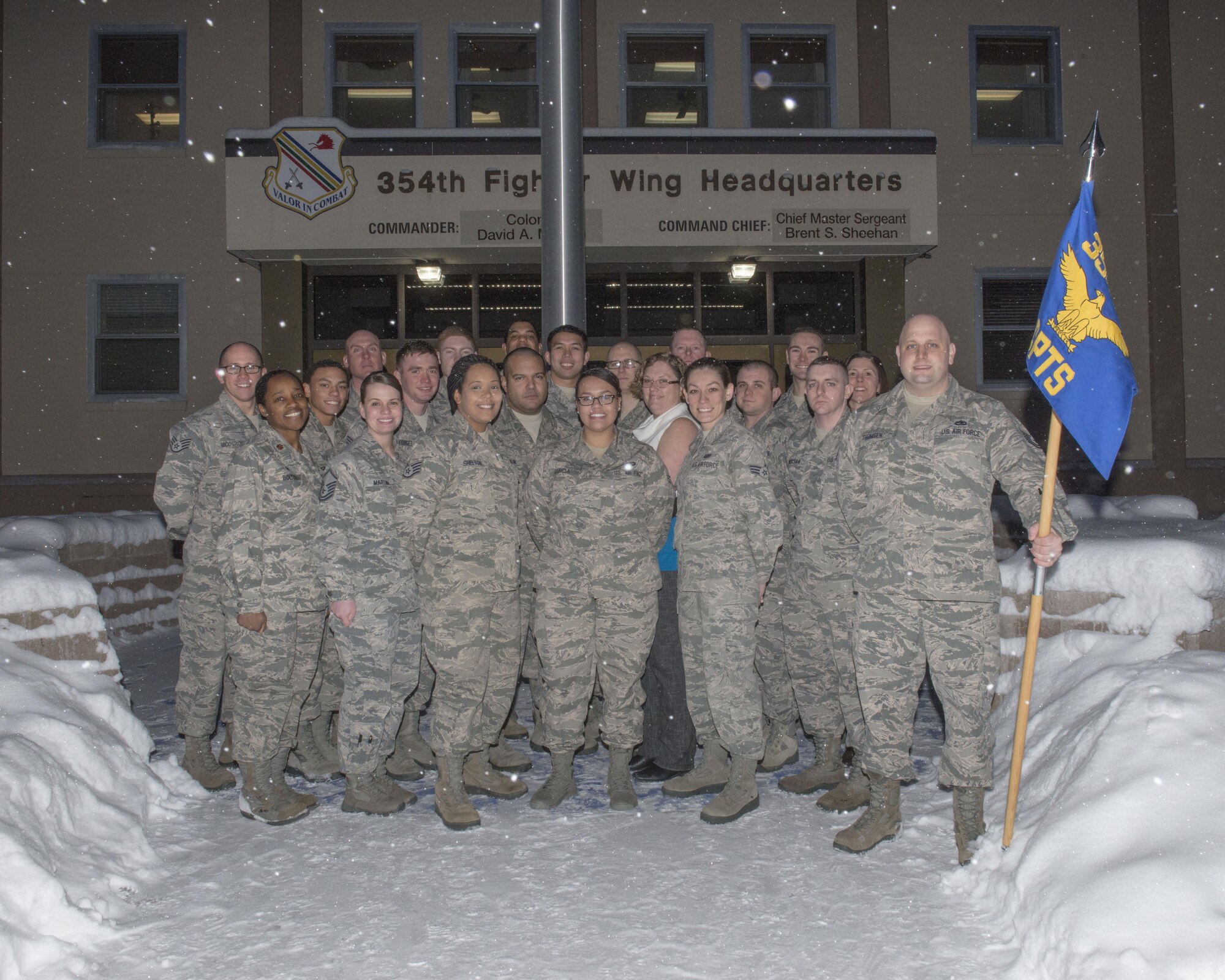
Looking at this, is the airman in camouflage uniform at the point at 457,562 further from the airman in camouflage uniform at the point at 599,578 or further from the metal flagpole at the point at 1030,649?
the metal flagpole at the point at 1030,649

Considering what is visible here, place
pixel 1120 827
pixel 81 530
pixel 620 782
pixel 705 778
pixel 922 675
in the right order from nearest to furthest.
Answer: pixel 1120 827
pixel 922 675
pixel 620 782
pixel 705 778
pixel 81 530

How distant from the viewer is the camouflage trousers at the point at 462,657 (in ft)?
14.2

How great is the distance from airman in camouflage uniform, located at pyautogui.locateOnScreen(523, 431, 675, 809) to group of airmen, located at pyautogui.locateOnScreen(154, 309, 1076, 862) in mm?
10

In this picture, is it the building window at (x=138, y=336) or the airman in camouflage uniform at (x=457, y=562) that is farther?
the building window at (x=138, y=336)

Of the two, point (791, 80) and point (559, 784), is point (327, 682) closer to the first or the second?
point (559, 784)

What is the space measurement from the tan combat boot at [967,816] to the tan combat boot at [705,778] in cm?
117

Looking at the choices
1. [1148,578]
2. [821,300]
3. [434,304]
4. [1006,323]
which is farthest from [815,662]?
[1006,323]

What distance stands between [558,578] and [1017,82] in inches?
434

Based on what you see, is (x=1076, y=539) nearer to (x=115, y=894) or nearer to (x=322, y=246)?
(x=115, y=894)

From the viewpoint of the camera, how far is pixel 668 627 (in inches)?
191

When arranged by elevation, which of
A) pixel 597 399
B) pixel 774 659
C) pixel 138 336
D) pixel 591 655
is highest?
pixel 138 336

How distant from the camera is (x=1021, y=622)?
4871 mm

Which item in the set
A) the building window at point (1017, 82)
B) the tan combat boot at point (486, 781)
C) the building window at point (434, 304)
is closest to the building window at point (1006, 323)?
the building window at point (1017, 82)

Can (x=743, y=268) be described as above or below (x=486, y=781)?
above
